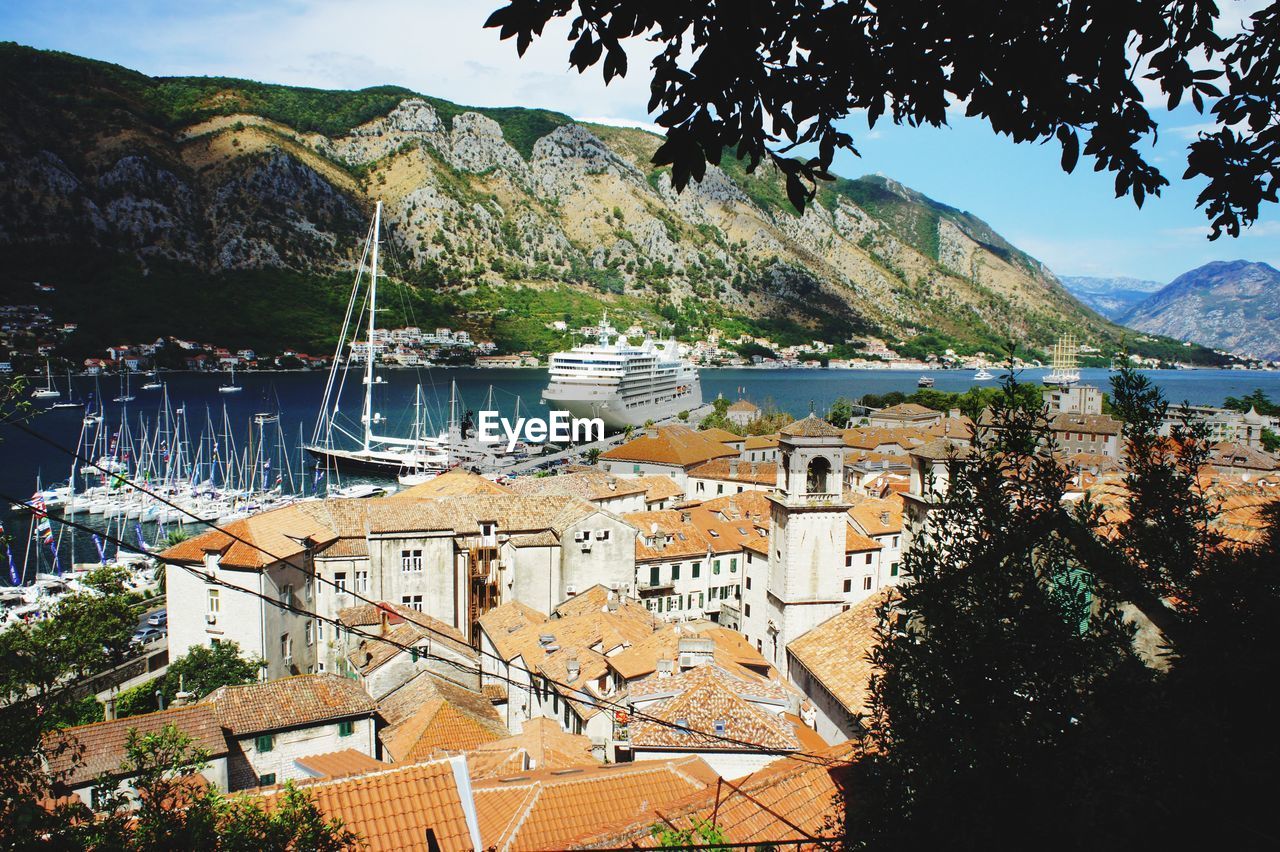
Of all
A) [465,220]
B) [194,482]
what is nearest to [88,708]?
[194,482]

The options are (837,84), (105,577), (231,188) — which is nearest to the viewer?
(837,84)

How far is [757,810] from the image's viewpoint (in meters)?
9.02

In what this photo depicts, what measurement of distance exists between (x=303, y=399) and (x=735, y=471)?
69.5 meters

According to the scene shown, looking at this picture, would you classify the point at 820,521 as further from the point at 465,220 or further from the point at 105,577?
the point at 465,220

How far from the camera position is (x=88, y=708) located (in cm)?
1692

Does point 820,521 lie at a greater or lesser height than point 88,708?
greater

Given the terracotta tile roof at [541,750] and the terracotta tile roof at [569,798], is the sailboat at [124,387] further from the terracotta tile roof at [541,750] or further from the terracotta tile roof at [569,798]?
the terracotta tile roof at [569,798]

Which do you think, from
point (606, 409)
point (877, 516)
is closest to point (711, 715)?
point (877, 516)

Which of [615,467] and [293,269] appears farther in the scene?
[293,269]

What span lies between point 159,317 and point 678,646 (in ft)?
440

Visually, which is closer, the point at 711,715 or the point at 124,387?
the point at 711,715

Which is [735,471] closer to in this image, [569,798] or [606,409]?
[569,798]

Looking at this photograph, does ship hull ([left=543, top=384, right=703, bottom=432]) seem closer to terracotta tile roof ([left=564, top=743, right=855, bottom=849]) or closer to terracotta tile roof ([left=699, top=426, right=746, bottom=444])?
terracotta tile roof ([left=699, top=426, right=746, bottom=444])

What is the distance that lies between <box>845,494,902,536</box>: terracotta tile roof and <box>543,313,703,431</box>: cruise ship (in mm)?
55681
